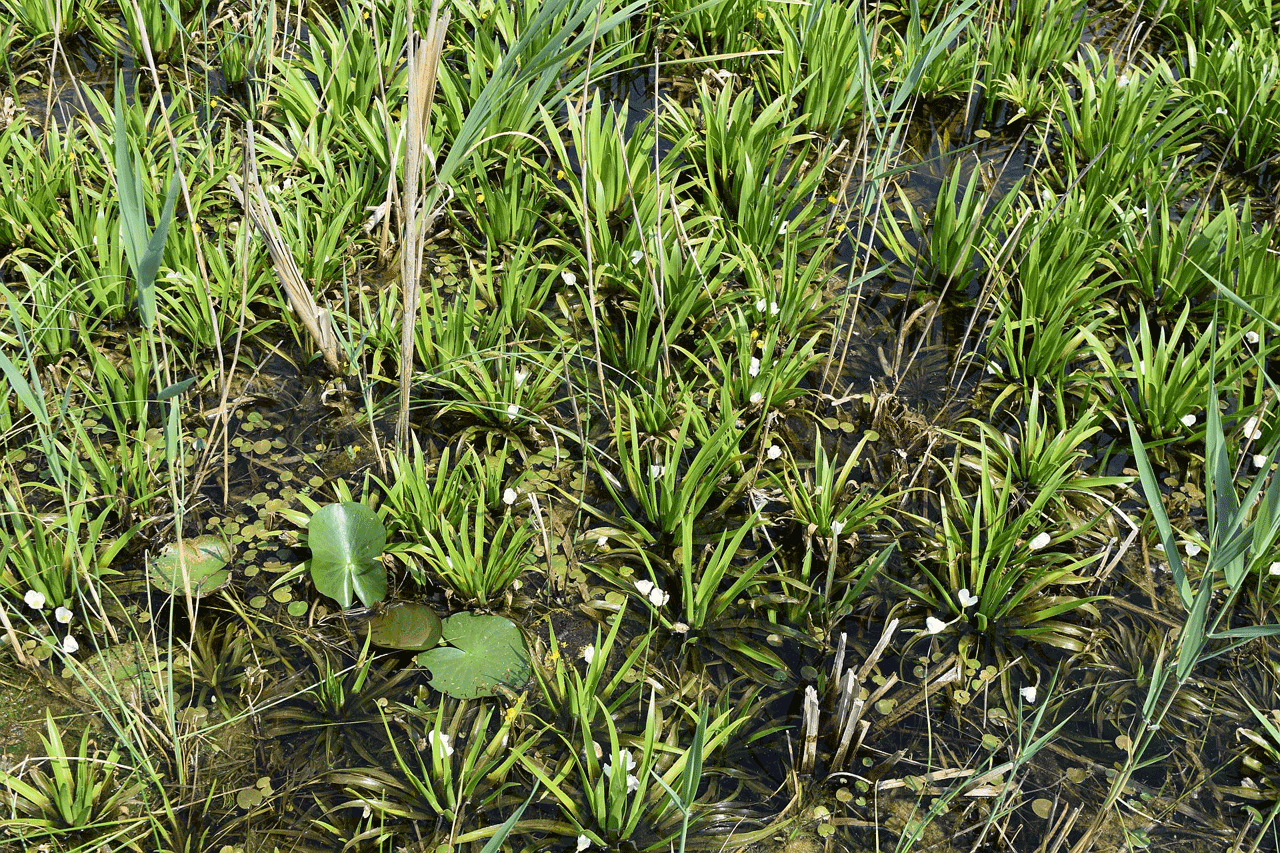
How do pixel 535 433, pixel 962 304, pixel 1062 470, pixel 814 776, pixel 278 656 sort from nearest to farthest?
pixel 814 776 → pixel 278 656 → pixel 1062 470 → pixel 535 433 → pixel 962 304

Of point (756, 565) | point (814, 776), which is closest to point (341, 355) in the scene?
point (756, 565)

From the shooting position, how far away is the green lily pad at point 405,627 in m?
2.22

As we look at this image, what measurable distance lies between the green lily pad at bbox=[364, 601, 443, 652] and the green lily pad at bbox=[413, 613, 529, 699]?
0.10 feet

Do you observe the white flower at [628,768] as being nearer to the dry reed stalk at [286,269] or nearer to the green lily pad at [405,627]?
the green lily pad at [405,627]

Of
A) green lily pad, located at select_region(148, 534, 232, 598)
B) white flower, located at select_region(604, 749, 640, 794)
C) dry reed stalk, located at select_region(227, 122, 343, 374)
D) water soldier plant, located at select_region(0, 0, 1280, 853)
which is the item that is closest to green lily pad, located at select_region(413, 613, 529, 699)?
water soldier plant, located at select_region(0, 0, 1280, 853)

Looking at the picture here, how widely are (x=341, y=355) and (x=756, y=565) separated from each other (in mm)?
1257

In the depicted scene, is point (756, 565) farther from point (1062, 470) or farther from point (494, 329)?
point (494, 329)

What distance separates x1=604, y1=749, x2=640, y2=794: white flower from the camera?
185cm

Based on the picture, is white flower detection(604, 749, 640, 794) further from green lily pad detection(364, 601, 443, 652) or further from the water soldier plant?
green lily pad detection(364, 601, 443, 652)

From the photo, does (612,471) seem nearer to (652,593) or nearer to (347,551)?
(652,593)

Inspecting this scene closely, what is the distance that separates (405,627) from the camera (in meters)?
2.25

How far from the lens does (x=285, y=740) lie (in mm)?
2072

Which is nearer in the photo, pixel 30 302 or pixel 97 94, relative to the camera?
pixel 30 302

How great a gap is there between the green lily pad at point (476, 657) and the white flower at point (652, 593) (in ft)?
0.91
